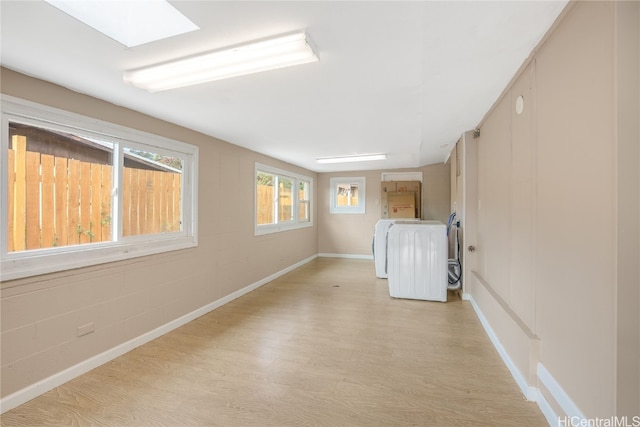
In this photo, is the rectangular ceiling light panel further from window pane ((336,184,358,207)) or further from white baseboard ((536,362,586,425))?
window pane ((336,184,358,207))

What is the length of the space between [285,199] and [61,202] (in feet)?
12.8

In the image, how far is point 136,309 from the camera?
8.54 feet

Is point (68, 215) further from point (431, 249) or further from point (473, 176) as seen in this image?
point (473, 176)

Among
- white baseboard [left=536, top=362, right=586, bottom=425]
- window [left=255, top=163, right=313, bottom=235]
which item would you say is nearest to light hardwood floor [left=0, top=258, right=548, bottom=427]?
white baseboard [left=536, top=362, right=586, bottom=425]

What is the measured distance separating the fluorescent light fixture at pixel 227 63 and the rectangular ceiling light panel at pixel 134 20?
222mm

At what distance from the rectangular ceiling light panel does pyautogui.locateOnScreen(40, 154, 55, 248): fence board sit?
1229 millimetres

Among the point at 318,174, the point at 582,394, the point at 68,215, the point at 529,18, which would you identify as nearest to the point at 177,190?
the point at 68,215

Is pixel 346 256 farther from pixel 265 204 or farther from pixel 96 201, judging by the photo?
pixel 96 201

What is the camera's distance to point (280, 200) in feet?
18.4

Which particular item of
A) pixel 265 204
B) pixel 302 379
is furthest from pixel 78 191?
pixel 265 204

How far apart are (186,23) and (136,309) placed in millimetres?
2461

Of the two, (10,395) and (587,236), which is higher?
(587,236)

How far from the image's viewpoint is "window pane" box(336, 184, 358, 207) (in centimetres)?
716

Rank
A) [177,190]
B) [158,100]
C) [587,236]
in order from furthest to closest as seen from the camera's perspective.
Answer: [177,190] → [158,100] → [587,236]
